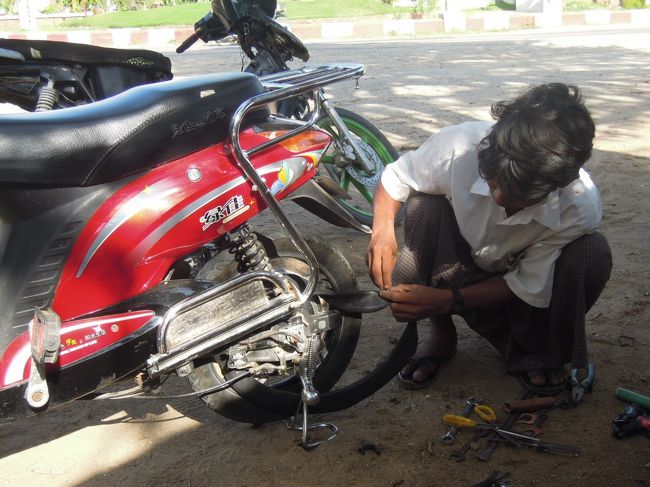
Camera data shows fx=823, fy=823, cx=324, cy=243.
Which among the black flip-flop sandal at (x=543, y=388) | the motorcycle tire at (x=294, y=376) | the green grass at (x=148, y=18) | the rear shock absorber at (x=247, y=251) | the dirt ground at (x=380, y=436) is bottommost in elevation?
the dirt ground at (x=380, y=436)

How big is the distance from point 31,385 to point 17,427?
76cm

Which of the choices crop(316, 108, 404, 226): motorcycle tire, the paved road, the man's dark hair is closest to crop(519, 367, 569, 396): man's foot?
the man's dark hair

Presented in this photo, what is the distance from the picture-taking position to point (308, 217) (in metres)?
4.41

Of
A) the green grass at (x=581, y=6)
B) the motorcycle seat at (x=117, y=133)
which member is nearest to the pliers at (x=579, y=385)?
the motorcycle seat at (x=117, y=133)

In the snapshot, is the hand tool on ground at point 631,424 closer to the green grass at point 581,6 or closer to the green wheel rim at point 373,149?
the green wheel rim at point 373,149

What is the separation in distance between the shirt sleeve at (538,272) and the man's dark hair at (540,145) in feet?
1.15

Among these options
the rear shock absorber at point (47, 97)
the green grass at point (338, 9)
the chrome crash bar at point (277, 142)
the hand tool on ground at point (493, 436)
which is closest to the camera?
the chrome crash bar at point (277, 142)

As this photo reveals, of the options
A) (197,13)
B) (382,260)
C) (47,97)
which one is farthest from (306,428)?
(197,13)

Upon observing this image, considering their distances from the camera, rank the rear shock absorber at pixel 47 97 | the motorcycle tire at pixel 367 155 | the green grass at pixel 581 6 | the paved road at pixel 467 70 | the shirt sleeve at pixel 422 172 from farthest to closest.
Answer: the green grass at pixel 581 6 < the paved road at pixel 467 70 < the motorcycle tire at pixel 367 155 < the rear shock absorber at pixel 47 97 < the shirt sleeve at pixel 422 172

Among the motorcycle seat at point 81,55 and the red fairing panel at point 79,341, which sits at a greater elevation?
the motorcycle seat at point 81,55

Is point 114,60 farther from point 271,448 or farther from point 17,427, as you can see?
point 271,448

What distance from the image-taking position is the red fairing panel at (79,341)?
203 cm

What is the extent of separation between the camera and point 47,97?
3326 millimetres

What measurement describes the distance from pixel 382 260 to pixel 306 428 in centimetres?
55
